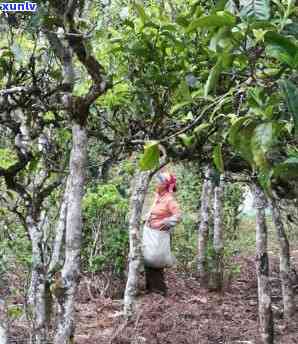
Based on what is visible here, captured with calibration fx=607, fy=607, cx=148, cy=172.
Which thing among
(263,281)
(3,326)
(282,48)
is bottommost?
(3,326)

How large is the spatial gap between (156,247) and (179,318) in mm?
1162

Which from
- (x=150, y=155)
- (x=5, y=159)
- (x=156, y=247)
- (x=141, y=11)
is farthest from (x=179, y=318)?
(x=150, y=155)

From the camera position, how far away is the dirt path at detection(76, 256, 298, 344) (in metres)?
5.58

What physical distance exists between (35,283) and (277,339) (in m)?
3.34

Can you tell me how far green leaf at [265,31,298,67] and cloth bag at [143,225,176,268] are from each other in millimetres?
6097

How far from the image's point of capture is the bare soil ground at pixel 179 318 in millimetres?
5551

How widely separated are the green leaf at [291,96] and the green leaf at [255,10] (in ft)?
0.51

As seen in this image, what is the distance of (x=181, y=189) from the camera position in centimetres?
1111

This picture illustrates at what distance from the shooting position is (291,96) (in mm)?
1196

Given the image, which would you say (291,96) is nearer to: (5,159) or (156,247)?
(5,159)

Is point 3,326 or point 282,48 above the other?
point 282,48

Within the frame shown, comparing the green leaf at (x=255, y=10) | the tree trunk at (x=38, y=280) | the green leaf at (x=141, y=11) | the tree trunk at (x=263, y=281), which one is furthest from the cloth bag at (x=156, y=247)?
the green leaf at (x=255, y=10)

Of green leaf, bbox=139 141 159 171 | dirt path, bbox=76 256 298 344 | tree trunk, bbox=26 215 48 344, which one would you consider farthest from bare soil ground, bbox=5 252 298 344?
green leaf, bbox=139 141 159 171

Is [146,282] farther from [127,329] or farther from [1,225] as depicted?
[1,225]
